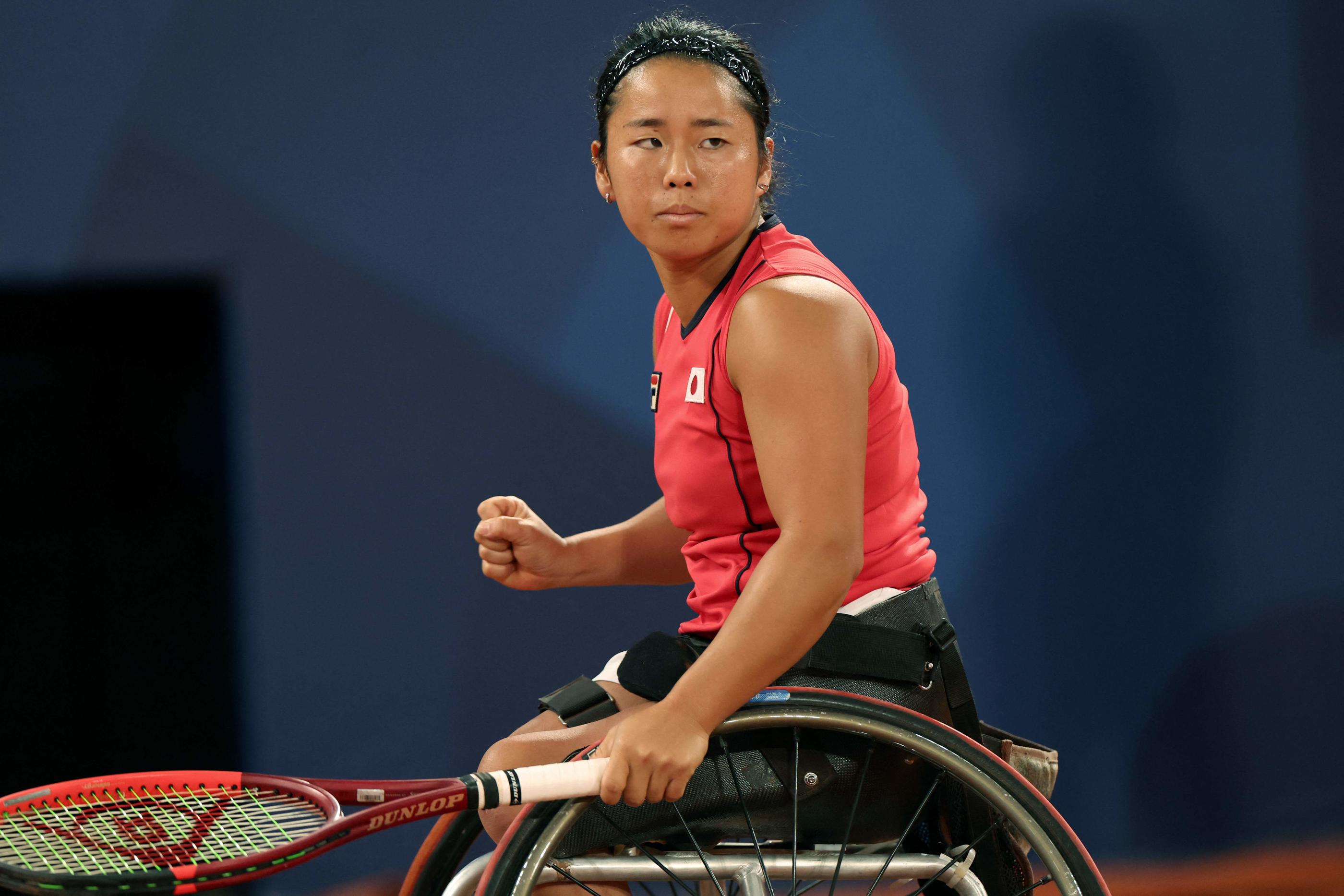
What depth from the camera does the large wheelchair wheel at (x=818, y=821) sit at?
1.23m

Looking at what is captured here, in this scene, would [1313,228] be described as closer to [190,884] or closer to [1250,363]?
[1250,363]

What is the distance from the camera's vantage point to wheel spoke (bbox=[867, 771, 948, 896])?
4.19ft

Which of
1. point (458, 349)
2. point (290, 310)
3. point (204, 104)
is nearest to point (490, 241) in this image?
point (458, 349)

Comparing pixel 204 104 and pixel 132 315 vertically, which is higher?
pixel 204 104

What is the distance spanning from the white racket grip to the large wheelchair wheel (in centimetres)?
4

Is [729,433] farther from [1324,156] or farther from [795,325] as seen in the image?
[1324,156]

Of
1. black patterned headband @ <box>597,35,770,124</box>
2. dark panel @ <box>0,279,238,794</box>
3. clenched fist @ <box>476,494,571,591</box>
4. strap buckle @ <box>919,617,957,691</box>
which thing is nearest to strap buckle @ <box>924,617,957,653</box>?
strap buckle @ <box>919,617,957,691</box>

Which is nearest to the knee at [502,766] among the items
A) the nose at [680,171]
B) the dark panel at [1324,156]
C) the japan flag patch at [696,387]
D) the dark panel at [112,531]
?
the japan flag patch at [696,387]

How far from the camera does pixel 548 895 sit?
1.27 m

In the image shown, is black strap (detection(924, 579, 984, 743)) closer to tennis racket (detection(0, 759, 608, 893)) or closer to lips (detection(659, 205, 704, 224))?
tennis racket (detection(0, 759, 608, 893))

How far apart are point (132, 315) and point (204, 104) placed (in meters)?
0.41

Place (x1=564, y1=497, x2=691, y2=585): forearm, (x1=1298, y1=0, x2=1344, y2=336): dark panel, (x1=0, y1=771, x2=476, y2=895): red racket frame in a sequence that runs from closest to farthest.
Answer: (x1=0, y1=771, x2=476, y2=895): red racket frame → (x1=564, y1=497, x2=691, y2=585): forearm → (x1=1298, y1=0, x2=1344, y2=336): dark panel

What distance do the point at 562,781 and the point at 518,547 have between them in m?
0.52

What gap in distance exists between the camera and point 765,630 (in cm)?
121
